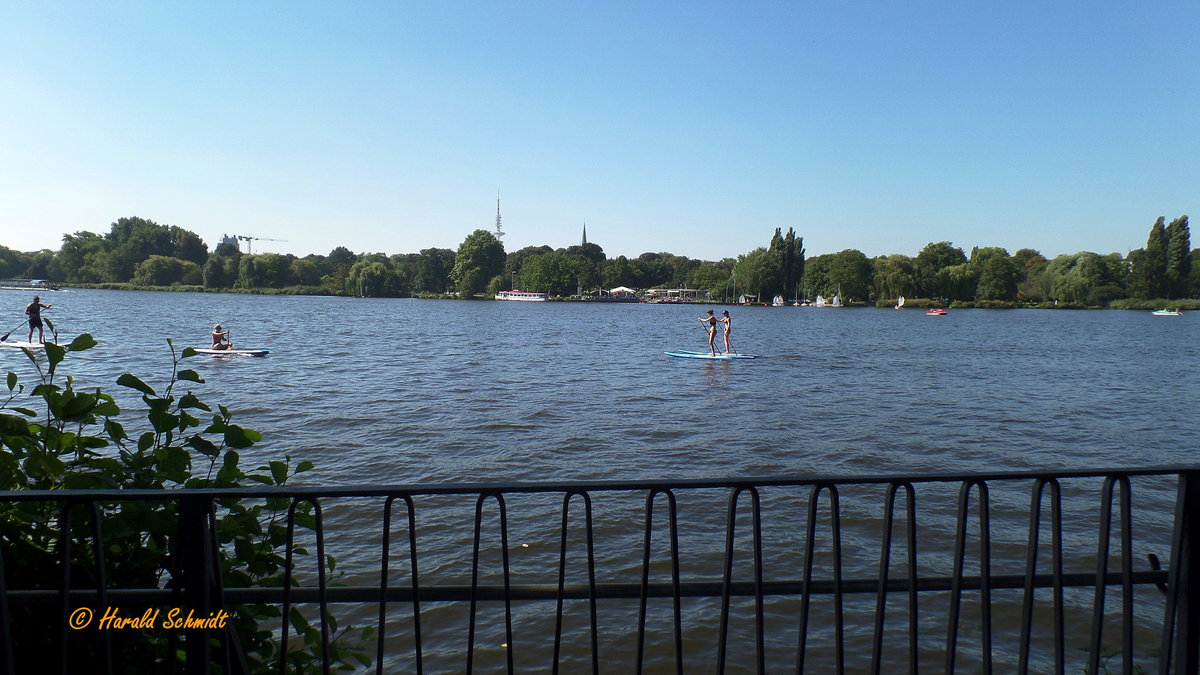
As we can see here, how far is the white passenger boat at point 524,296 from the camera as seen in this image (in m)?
169

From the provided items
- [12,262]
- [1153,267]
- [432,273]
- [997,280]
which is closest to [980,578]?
[1153,267]

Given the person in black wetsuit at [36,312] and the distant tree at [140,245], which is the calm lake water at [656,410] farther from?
the distant tree at [140,245]

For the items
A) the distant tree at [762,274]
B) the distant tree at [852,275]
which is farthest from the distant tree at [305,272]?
the distant tree at [852,275]

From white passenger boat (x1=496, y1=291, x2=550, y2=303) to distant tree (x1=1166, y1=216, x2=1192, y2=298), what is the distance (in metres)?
115

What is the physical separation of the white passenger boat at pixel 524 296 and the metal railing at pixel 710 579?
519 feet

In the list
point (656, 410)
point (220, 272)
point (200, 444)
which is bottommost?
point (656, 410)

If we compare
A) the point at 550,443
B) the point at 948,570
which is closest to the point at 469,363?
the point at 550,443

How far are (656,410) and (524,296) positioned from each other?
152367mm

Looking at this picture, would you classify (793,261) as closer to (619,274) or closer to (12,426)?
(619,274)

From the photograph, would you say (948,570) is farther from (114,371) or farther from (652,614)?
(114,371)

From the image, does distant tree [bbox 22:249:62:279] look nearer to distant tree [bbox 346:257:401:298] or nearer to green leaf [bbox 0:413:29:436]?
distant tree [bbox 346:257:401:298]

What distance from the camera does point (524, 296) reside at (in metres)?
170

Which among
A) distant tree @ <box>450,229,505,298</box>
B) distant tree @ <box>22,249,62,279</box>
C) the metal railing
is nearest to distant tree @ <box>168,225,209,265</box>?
distant tree @ <box>22,249,62,279</box>

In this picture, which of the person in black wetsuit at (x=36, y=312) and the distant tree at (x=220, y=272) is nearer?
the person in black wetsuit at (x=36, y=312)
